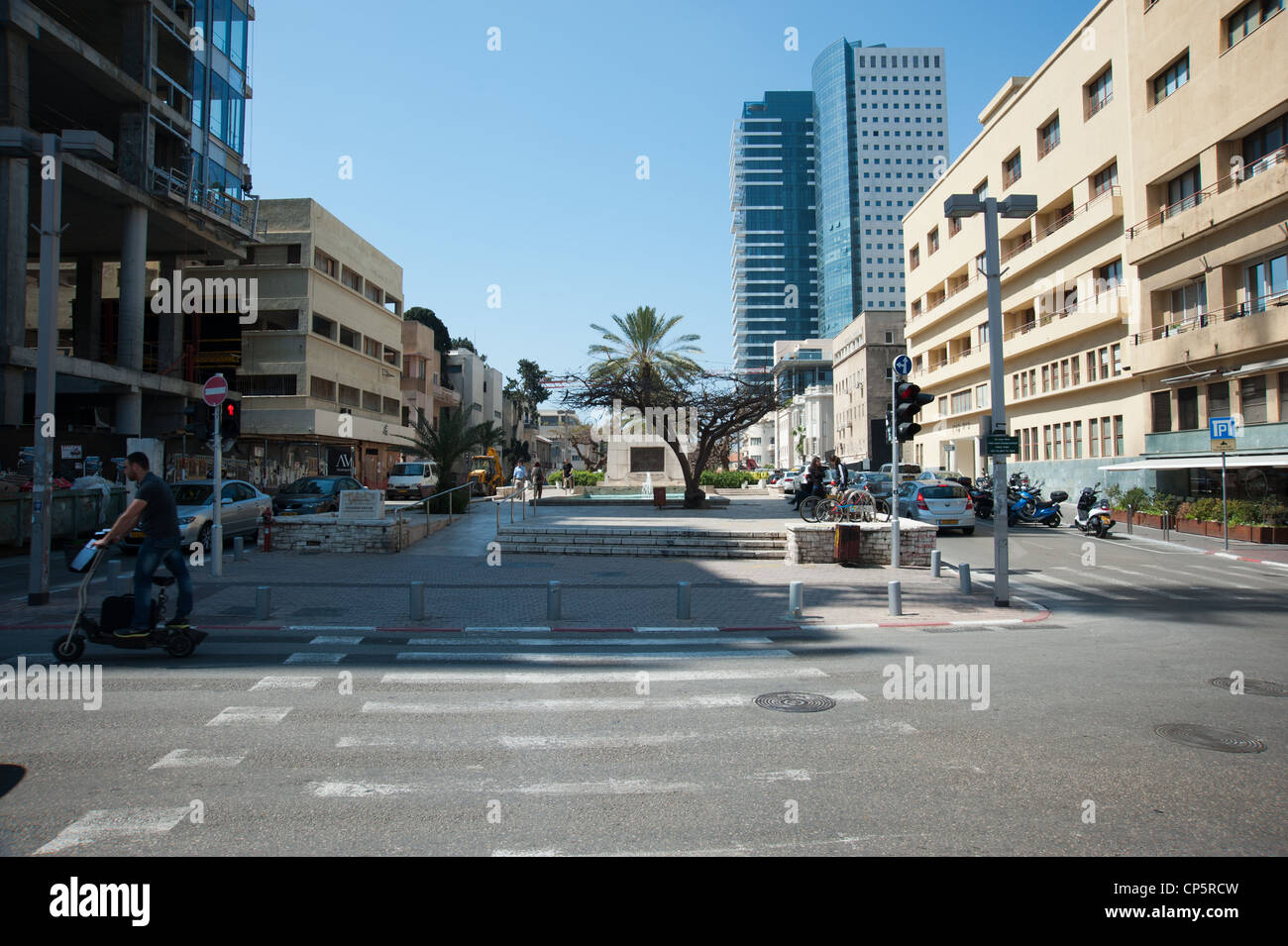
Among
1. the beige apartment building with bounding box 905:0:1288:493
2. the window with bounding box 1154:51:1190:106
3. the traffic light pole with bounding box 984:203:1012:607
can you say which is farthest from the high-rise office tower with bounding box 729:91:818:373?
the traffic light pole with bounding box 984:203:1012:607

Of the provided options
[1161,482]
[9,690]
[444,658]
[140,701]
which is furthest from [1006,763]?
[1161,482]

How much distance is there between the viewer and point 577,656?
28.1 feet

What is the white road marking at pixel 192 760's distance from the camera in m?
4.82

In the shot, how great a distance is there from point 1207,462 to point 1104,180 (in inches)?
645

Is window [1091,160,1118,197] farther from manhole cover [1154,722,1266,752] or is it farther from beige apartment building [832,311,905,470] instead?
beige apartment building [832,311,905,470]

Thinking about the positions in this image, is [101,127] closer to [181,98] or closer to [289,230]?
[181,98]

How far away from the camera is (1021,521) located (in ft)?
91.6

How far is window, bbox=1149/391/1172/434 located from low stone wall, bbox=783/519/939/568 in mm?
18605

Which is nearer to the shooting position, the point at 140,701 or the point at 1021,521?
the point at 140,701

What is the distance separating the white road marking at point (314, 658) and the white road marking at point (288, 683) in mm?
774

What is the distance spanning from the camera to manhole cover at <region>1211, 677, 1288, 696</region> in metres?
6.73

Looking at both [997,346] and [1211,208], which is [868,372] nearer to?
[1211,208]

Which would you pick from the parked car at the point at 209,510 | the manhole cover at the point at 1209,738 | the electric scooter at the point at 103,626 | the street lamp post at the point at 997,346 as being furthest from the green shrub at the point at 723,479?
the manhole cover at the point at 1209,738
